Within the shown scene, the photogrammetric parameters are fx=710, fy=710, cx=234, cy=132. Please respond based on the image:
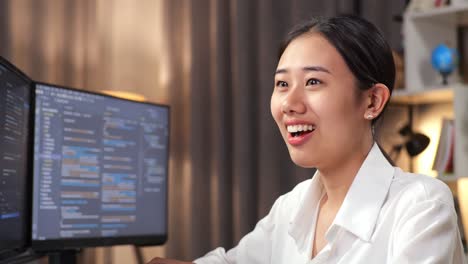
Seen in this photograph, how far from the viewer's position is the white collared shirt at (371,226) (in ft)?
3.89

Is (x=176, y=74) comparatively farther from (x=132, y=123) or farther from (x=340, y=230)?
(x=340, y=230)

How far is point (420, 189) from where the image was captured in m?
1.27

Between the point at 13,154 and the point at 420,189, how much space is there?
0.86 metres

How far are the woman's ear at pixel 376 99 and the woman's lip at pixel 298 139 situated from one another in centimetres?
13

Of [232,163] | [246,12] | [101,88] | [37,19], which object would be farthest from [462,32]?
[37,19]

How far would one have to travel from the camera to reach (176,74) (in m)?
3.36

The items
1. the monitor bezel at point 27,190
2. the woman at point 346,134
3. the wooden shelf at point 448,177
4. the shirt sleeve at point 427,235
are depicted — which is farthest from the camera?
the wooden shelf at point 448,177

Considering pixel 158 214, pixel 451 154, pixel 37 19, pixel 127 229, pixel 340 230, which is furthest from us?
pixel 37 19

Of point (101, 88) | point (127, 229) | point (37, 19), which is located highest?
point (37, 19)

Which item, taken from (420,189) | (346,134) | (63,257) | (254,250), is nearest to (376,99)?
(346,134)

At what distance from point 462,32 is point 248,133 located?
100 cm

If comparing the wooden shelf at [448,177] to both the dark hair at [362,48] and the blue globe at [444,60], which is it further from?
the dark hair at [362,48]

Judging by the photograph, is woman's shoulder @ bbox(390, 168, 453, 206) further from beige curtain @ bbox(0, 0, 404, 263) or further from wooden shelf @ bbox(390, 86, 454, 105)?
beige curtain @ bbox(0, 0, 404, 263)

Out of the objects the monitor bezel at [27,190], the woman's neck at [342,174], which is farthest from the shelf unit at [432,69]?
the monitor bezel at [27,190]
